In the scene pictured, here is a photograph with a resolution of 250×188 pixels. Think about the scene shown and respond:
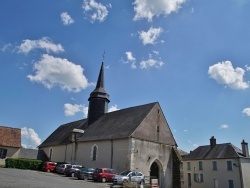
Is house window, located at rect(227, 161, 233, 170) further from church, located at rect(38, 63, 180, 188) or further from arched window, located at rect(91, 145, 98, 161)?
arched window, located at rect(91, 145, 98, 161)

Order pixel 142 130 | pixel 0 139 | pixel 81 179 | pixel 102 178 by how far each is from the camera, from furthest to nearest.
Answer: pixel 0 139 → pixel 142 130 → pixel 81 179 → pixel 102 178

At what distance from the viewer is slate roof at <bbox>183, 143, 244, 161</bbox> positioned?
35.2 metres

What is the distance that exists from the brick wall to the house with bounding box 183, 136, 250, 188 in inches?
1073

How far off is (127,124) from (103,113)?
7658mm

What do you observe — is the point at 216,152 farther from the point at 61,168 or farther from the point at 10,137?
the point at 10,137

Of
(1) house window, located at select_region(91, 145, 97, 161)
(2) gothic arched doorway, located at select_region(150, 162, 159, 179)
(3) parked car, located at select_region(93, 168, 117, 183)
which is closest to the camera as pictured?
(3) parked car, located at select_region(93, 168, 117, 183)

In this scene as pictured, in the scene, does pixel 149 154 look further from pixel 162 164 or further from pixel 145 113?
pixel 145 113

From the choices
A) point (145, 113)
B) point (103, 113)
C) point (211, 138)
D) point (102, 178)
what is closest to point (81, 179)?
point (102, 178)

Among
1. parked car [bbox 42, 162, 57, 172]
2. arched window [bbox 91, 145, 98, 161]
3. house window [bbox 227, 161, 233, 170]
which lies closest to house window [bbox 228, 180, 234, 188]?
house window [bbox 227, 161, 233, 170]

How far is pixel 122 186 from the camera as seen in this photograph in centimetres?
1750

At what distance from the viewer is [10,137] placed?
3322 centimetres

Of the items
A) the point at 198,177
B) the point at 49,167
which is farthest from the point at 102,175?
the point at 198,177

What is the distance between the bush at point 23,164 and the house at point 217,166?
24420 mm

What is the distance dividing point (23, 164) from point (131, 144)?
14.5 m
